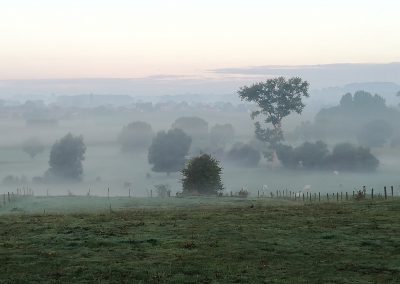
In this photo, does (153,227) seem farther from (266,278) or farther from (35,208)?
(35,208)

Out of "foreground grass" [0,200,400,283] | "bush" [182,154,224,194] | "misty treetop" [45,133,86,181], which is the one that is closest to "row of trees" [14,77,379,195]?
"misty treetop" [45,133,86,181]

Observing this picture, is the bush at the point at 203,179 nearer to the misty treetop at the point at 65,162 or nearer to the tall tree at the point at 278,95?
the tall tree at the point at 278,95

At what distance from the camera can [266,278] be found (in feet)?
80.0

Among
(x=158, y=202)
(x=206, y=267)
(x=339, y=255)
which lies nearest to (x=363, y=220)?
(x=339, y=255)

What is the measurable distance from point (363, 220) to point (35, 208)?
144 feet

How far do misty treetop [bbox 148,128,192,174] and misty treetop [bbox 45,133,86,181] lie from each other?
86.7 ft

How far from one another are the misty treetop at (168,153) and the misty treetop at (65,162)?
1041 inches

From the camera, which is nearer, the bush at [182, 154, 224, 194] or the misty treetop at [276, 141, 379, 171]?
the bush at [182, 154, 224, 194]

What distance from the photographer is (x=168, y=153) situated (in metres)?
184

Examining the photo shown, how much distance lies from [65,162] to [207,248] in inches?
6277

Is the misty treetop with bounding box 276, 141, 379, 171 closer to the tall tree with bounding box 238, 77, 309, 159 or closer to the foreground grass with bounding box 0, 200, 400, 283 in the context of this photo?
the tall tree with bounding box 238, 77, 309, 159

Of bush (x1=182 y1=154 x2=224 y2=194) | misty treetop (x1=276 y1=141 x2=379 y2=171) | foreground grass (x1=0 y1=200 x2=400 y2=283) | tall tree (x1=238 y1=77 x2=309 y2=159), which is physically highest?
tall tree (x1=238 y1=77 x2=309 y2=159)

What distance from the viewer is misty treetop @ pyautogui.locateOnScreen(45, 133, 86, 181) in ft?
597

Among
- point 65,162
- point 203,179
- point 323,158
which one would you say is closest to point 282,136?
point 323,158
